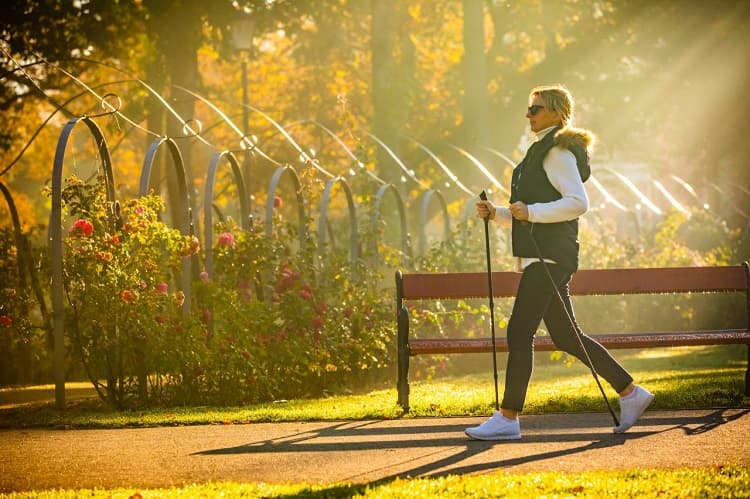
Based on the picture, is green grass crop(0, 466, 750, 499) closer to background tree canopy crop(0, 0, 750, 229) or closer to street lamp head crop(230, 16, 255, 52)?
background tree canopy crop(0, 0, 750, 229)

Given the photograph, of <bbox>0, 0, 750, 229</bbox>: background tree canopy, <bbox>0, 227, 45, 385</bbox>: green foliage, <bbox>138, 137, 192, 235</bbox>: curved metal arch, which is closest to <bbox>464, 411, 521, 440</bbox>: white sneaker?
<bbox>138, 137, 192, 235</bbox>: curved metal arch

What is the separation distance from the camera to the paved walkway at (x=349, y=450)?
22.2 feet

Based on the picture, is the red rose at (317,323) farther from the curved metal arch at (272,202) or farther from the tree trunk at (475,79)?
the tree trunk at (475,79)

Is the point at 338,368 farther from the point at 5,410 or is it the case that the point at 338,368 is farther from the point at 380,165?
the point at 380,165

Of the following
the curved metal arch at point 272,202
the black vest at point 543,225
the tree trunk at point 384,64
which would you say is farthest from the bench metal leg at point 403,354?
the tree trunk at point 384,64

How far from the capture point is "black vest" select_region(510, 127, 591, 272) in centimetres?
770

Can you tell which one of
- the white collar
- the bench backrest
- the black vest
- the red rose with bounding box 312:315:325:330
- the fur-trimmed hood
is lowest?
the red rose with bounding box 312:315:325:330

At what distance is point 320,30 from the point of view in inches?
1216

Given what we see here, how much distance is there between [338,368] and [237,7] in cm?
1032

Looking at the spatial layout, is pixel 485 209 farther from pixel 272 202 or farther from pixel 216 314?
pixel 272 202

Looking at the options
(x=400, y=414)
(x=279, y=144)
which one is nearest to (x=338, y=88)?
(x=279, y=144)

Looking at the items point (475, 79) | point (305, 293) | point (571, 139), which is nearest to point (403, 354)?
point (571, 139)

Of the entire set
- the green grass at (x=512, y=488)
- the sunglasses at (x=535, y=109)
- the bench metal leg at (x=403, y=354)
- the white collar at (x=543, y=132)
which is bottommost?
the green grass at (x=512, y=488)

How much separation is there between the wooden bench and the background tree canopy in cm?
673
